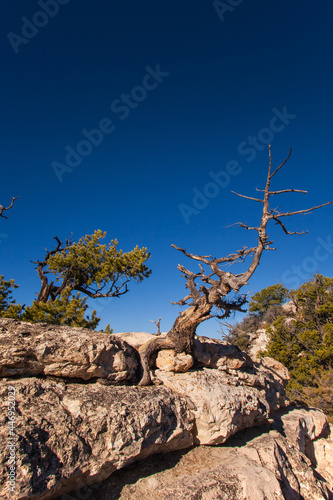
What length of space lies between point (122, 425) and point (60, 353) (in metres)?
2.35

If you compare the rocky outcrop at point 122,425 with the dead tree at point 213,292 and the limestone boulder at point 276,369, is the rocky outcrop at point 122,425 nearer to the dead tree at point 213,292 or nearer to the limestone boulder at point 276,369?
the dead tree at point 213,292

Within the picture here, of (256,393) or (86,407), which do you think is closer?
(86,407)

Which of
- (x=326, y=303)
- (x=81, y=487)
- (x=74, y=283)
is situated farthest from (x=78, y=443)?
(x=326, y=303)

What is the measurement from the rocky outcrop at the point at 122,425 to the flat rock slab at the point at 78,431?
19 millimetres

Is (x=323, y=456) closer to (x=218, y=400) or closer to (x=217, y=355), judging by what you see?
(x=217, y=355)

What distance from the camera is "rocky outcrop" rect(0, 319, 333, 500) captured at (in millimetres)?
4762

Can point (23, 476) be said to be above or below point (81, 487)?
above

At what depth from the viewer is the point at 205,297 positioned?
8.84 meters

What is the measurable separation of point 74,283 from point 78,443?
13300 millimetres

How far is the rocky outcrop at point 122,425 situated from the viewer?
476 centimetres

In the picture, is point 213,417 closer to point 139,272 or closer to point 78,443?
point 78,443

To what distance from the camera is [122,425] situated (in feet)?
18.7

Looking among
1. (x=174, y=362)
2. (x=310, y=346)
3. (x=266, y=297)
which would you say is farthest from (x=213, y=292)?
(x=266, y=297)

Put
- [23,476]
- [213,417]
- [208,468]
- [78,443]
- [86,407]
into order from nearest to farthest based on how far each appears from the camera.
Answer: [23,476] < [78,443] < [86,407] < [208,468] < [213,417]
